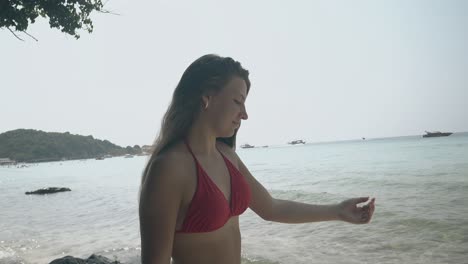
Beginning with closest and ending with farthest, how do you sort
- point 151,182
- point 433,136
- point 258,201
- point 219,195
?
point 151,182 < point 219,195 < point 258,201 < point 433,136

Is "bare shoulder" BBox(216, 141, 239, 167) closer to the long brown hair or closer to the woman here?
the woman

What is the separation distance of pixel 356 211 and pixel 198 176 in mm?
1285

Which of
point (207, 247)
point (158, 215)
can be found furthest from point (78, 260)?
point (158, 215)

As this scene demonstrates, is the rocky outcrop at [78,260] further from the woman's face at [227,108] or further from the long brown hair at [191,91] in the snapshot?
the woman's face at [227,108]

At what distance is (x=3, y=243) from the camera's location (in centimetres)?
1402

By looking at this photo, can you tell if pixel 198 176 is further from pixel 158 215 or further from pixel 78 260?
pixel 78 260

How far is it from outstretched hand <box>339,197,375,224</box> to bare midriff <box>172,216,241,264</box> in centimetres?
86

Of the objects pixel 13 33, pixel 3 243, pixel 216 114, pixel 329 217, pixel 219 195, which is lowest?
pixel 3 243

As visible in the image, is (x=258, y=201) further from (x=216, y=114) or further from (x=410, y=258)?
(x=410, y=258)

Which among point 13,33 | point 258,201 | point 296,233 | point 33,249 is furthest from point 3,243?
point 258,201

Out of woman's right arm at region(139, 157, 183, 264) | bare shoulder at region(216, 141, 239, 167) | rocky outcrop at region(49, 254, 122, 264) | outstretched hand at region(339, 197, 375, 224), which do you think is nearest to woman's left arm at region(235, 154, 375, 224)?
outstretched hand at region(339, 197, 375, 224)

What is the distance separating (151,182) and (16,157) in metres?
207

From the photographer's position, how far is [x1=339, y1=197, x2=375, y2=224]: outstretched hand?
2594 mm

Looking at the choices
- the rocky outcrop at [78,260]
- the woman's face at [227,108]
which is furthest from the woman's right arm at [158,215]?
the rocky outcrop at [78,260]
